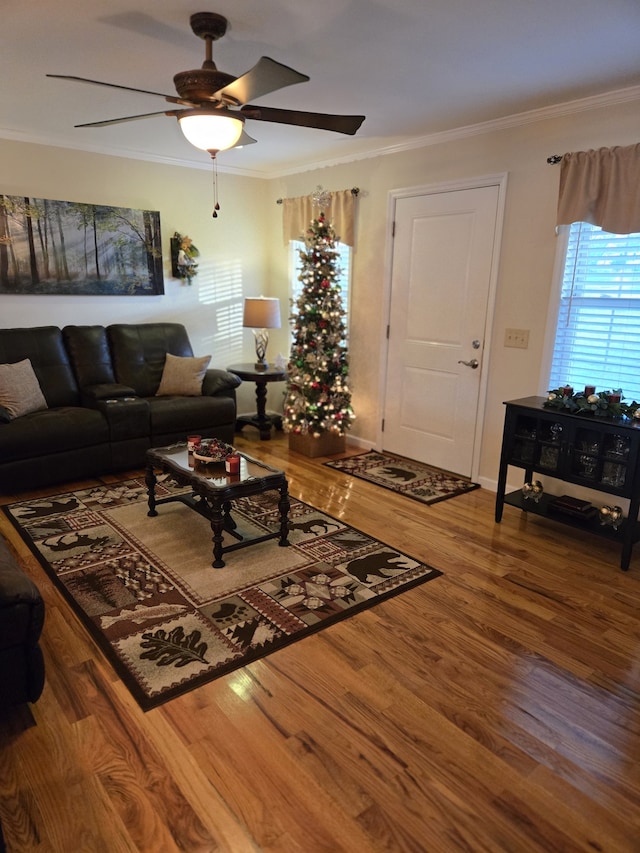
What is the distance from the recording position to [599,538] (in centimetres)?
341

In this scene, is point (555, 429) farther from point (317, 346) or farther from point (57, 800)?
point (57, 800)

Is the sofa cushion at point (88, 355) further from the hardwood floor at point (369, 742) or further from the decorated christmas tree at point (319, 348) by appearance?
the hardwood floor at point (369, 742)

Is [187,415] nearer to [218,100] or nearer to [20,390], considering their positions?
[20,390]

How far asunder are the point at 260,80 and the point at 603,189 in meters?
2.21

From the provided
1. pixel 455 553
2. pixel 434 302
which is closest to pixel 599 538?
pixel 455 553

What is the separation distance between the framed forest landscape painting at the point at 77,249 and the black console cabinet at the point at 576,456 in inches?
138

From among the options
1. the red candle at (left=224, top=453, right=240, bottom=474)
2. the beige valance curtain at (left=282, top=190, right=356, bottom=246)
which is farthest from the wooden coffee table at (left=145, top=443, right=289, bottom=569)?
the beige valance curtain at (left=282, top=190, right=356, bottom=246)

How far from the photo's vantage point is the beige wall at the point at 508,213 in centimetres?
342

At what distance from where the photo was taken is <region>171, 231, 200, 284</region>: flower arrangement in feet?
17.1

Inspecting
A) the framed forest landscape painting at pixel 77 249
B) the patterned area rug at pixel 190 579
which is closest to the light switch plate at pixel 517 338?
the patterned area rug at pixel 190 579

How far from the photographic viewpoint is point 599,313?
11.1 ft

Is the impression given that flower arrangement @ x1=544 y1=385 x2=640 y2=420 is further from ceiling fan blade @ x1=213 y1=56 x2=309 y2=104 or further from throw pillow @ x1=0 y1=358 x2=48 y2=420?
throw pillow @ x1=0 y1=358 x2=48 y2=420

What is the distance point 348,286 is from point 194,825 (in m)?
4.27

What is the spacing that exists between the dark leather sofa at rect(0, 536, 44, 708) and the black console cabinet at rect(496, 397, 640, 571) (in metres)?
2.69
